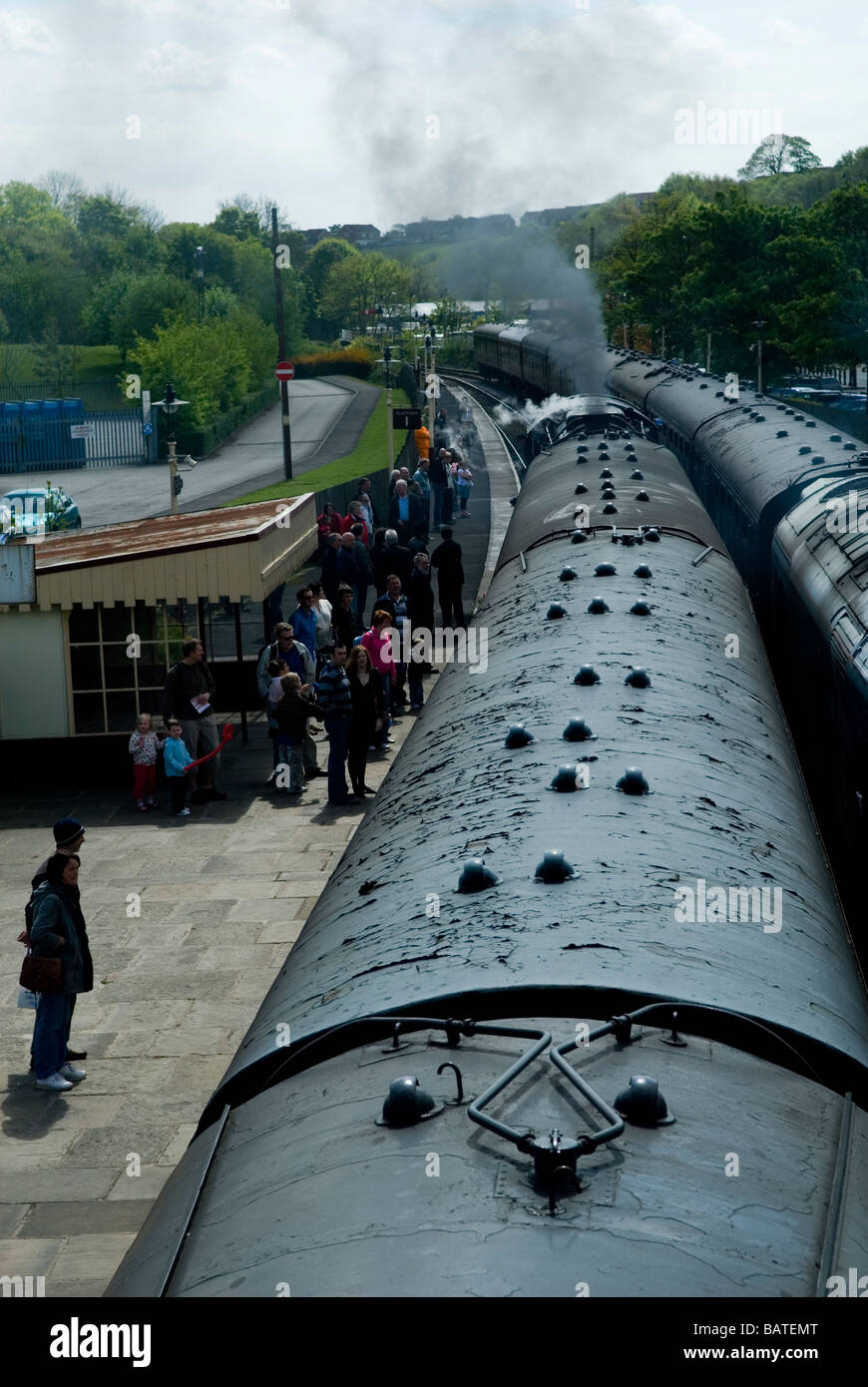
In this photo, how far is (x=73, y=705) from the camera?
49.6ft

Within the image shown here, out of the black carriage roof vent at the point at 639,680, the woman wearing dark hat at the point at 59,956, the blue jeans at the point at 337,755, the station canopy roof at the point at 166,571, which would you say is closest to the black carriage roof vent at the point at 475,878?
the black carriage roof vent at the point at 639,680

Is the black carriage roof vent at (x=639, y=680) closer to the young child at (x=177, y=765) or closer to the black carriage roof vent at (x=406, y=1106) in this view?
the black carriage roof vent at (x=406, y=1106)

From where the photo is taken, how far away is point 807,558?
435 inches

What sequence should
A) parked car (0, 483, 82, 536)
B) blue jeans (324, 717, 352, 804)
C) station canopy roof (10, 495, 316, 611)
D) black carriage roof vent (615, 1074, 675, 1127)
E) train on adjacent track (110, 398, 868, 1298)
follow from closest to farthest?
train on adjacent track (110, 398, 868, 1298), black carriage roof vent (615, 1074, 675, 1127), blue jeans (324, 717, 352, 804), station canopy roof (10, 495, 316, 611), parked car (0, 483, 82, 536)

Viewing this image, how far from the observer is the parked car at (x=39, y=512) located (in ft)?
99.9

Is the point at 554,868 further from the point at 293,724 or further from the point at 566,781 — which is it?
the point at 293,724

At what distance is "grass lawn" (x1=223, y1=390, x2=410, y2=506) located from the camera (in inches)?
1626

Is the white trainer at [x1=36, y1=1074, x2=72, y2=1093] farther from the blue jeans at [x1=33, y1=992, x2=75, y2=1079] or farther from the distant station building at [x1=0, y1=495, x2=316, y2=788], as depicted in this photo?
the distant station building at [x1=0, y1=495, x2=316, y2=788]

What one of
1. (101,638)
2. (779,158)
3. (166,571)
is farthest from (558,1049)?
(779,158)

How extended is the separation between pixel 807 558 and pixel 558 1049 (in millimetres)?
8204

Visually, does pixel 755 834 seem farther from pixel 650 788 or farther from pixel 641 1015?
pixel 641 1015

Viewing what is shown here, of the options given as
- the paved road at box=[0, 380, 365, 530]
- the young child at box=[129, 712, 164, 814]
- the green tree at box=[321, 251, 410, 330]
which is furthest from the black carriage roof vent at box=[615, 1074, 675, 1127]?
the green tree at box=[321, 251, 410, 330]

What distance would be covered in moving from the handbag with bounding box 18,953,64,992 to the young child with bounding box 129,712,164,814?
5804 mm

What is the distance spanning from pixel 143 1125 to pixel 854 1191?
19.3 feet
